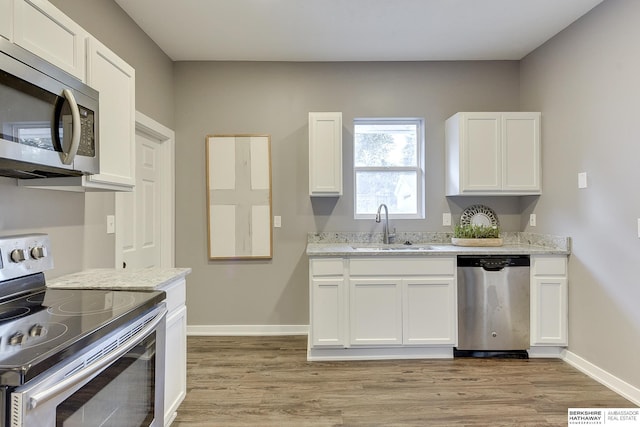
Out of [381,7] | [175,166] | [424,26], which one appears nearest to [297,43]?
[381,7]

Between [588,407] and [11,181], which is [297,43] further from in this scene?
[588,407]

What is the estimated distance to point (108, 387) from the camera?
3.71ft

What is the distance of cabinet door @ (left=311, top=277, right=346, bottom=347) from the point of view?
106 inches

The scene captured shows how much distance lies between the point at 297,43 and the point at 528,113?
217 cm

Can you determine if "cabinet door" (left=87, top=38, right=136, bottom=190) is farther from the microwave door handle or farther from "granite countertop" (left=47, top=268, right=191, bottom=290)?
"granite countertop" (left=47, top=268, right=191, bottom=290)

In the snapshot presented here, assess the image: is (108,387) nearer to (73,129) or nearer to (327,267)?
(73,129)

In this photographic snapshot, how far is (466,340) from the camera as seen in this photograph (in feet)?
8.97

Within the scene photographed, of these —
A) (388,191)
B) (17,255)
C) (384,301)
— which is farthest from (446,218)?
(17,255)

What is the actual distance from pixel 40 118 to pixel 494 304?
3.09 metres

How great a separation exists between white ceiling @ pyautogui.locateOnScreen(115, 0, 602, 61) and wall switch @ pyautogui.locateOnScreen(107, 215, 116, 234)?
152 cm

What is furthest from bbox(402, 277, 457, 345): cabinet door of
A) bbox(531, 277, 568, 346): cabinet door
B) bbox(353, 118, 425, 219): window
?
bbox(353, 118, 425, 219): window

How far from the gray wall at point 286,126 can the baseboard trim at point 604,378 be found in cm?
126

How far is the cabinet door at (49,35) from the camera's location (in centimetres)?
125

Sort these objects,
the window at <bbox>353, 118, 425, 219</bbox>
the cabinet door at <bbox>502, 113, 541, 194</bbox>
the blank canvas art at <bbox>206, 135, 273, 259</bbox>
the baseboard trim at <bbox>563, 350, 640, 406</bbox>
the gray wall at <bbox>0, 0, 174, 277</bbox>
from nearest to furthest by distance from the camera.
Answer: the gray wall at <bbox>0, 0, 174, 277</bbox>, the baseboard trim at <bbox>563, 350, 640, 406</bbox>, the cabinet door at <bbox>502, 113, 541, 194</bbox>, the blank canvas art at <bbox>206, 135, 273, 259</bbox>, the window at <bbox>353, 118, 425, 219</bbox>
